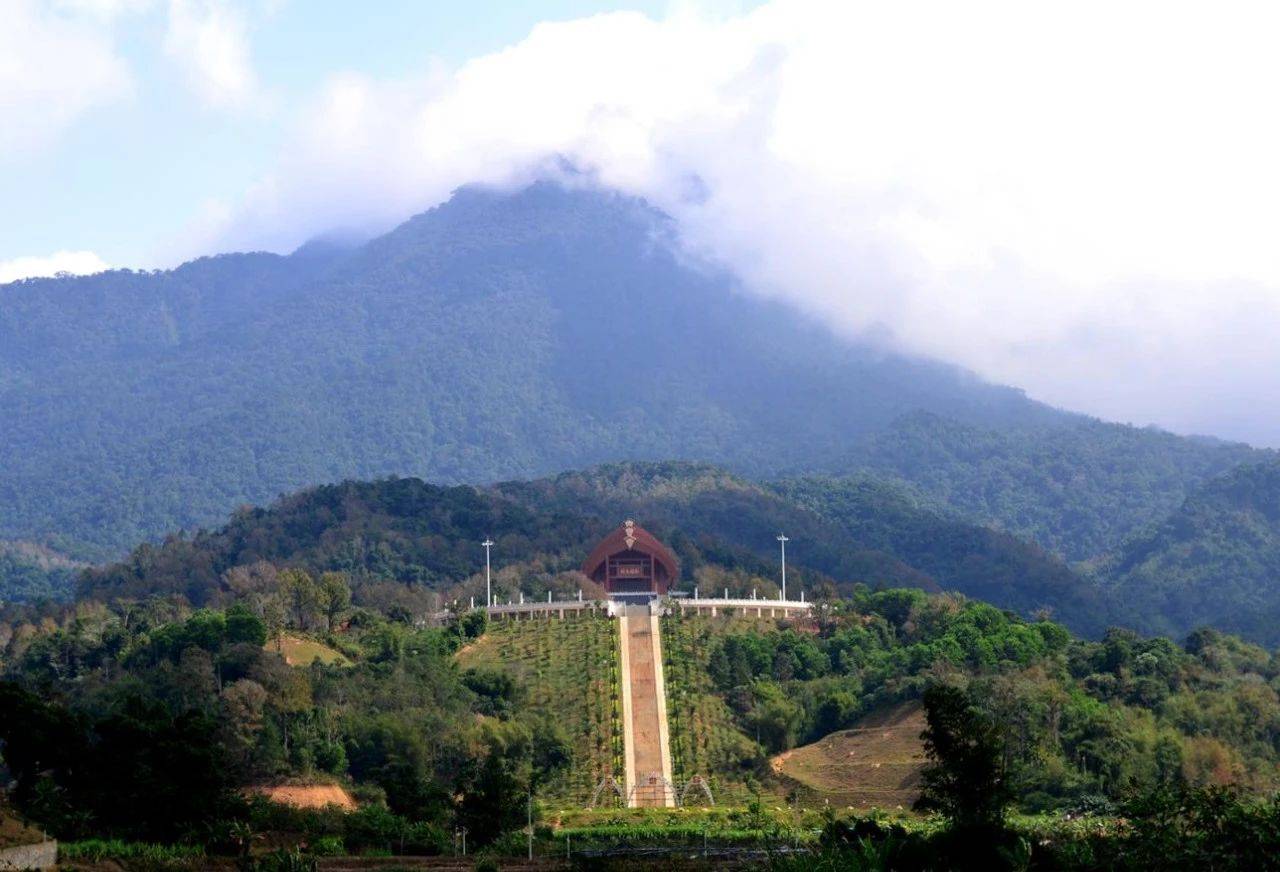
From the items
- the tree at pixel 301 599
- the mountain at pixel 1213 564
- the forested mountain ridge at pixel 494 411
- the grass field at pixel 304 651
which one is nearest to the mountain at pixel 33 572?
the forested mountain ridge at pixel 494 411

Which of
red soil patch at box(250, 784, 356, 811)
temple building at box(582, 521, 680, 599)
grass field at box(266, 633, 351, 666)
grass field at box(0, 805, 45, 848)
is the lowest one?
grass field at box(0, 805, 45, 848)

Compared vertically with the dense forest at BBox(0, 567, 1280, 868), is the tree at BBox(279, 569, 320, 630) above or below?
above

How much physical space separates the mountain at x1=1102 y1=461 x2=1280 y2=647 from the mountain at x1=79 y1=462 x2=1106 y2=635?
20.0 feet

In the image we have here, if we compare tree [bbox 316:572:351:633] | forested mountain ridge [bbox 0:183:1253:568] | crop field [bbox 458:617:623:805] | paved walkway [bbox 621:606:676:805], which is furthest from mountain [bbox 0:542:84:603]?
paved walkway [bbox 621:606:676:805]

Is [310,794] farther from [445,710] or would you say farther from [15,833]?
[15,833]

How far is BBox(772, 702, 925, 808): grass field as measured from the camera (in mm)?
52031

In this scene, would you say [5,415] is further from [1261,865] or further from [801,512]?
[1261,865]

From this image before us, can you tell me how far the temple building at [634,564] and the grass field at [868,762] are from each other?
17440mm

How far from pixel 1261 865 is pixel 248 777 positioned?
29030 millimetres

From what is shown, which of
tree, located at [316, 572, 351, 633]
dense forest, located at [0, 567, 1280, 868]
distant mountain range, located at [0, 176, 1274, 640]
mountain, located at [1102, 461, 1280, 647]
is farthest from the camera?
distant mountain range, located at [0, 176, 1274, 640]

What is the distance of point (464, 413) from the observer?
6762 inches

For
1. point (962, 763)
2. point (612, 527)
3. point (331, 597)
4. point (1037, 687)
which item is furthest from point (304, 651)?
point (612, 527)

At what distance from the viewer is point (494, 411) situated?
567 ft

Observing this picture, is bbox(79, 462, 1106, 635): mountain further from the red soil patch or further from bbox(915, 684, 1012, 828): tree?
bbox(915, 684, 1012, 828): tree
